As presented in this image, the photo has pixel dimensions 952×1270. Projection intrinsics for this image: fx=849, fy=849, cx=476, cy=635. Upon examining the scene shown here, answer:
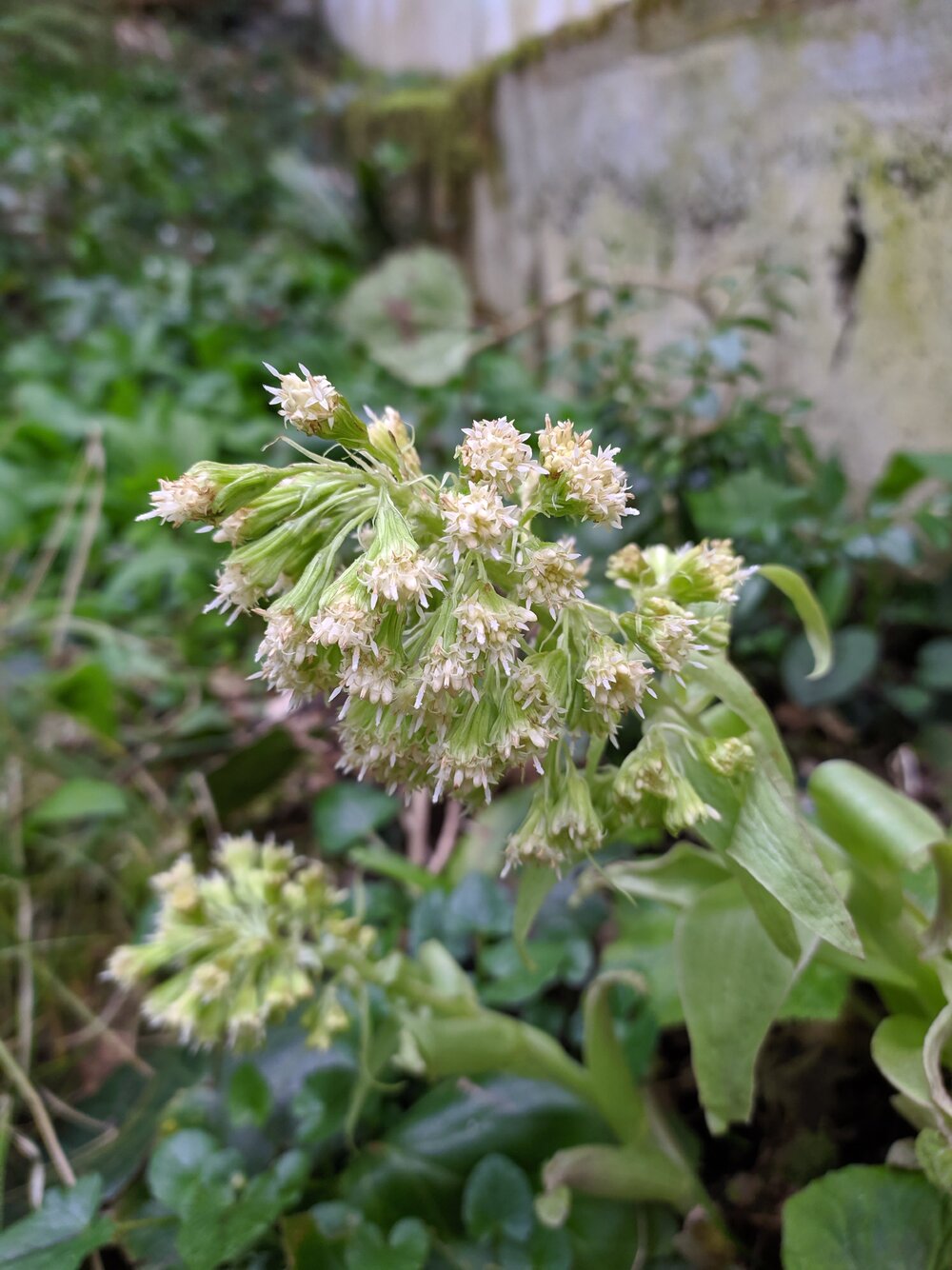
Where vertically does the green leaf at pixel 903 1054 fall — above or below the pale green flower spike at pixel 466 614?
below

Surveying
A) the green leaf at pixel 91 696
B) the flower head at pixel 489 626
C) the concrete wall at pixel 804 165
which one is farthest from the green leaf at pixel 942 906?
the green leaf at pixel 91 696

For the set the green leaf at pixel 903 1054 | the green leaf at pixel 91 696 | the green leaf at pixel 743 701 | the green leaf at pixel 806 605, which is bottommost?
the green leaf at pixel 91 696

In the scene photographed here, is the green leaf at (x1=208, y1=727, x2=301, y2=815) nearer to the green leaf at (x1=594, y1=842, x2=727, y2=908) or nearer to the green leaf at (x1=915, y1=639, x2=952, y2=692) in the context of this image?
the green leaf at (x1=594, y1=842, x2=727, y2=908)

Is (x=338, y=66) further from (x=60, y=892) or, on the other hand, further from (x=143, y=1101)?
(x=143, y=1101)

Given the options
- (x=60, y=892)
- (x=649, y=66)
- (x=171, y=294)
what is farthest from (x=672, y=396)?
(x=171, y=294)

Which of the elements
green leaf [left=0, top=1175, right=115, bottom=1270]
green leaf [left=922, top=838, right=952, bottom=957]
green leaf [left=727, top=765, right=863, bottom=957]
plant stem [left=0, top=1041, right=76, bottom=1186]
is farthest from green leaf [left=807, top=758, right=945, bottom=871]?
plant stem [left=0, top=1041, right=76, bottom=1186]

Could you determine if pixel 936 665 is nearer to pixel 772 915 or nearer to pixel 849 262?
pixel 849 262

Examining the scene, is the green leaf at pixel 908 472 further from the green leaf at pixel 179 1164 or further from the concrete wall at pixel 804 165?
the green leaf at pixel 179 1164
